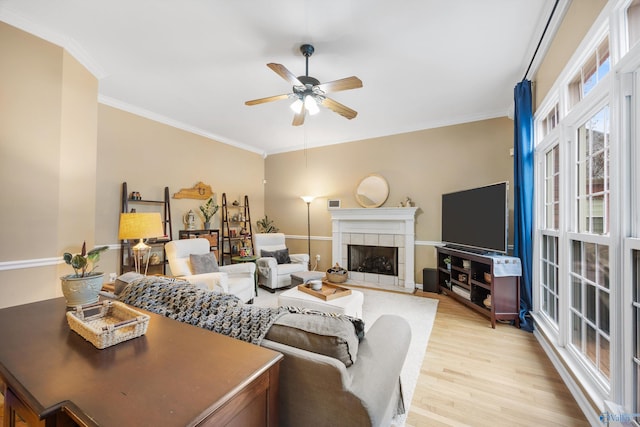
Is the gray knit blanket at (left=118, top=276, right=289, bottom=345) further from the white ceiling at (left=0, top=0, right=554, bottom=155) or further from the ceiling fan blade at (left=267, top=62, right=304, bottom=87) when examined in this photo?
the white ceiling at (left=0, top=0, right=554, bottom=155)

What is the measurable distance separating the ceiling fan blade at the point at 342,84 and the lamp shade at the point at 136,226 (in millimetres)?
2117

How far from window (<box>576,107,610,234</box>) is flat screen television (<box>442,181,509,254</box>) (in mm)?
1042

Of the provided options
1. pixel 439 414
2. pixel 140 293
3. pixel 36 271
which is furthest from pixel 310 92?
pixel 36 271

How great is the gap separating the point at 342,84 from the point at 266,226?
13.5 ft

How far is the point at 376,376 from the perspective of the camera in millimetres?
1094

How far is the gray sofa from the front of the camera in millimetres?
975

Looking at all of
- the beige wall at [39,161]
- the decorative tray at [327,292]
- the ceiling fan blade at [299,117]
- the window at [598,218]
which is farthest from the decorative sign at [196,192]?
the window at [598,218]

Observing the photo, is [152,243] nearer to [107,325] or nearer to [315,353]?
[107,325]

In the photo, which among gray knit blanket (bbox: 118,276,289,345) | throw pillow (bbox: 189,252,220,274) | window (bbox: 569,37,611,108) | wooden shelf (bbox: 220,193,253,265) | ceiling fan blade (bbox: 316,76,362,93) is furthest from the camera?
wooden shelf (bbox: 220,193,253,265)

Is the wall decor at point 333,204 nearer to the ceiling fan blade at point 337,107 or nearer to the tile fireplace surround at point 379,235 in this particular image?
the tile fireplace surround at point 379,235

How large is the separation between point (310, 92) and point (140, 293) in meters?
2.13

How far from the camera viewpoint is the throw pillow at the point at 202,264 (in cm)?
321

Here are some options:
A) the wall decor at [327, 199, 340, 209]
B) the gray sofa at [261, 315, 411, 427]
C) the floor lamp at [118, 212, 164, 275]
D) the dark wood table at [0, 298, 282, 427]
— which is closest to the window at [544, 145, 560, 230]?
the gray sofa at [261, 315, 411, 427]

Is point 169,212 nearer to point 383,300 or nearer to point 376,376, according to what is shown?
point 383,300
